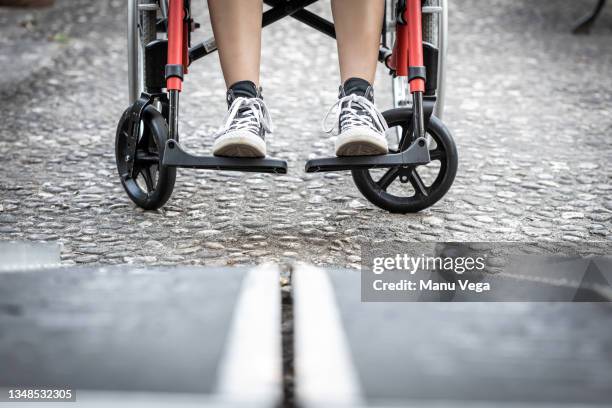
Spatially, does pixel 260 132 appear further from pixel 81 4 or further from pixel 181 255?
pixel 81 4

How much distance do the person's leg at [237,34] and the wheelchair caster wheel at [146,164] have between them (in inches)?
8.3

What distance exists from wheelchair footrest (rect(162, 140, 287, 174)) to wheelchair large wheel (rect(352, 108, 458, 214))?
302 millimetres

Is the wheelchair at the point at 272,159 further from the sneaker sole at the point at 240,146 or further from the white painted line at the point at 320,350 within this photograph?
the white painted line at the point at 320,350

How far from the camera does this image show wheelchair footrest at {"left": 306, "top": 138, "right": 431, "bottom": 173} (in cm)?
194

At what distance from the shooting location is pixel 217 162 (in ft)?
6.29

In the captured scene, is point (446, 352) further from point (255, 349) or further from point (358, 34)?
point (358, 34)

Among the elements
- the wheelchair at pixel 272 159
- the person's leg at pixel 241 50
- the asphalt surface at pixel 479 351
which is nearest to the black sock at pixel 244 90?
the person's leg at pixel 241 50

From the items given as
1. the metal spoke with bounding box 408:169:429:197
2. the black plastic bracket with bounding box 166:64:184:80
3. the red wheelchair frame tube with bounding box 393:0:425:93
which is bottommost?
the metal spoke with bounding box 408:169:429:197

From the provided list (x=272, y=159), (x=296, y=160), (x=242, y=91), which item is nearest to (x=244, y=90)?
(x=242, y=91)

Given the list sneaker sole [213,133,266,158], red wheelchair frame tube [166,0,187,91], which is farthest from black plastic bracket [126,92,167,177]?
sneaker sole [213,133,266,158]

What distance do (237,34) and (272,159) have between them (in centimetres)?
33

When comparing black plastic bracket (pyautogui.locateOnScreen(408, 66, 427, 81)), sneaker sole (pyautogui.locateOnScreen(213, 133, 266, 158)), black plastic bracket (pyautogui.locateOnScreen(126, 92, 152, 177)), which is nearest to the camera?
sneaker sole (pyautogui.locateOnScreen(213, 133, 266, 158))

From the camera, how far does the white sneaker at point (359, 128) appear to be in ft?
6.33

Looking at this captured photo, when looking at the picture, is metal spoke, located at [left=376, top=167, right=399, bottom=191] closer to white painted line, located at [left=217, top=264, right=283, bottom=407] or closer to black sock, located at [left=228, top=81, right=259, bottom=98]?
black sock, located at [left=228, top=81, right=259, bottom=98]
